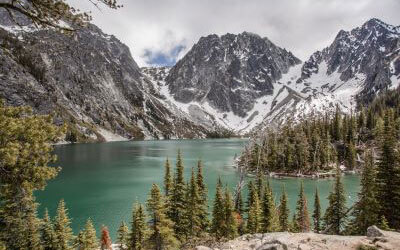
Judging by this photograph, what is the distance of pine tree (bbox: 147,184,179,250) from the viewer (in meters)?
34.8

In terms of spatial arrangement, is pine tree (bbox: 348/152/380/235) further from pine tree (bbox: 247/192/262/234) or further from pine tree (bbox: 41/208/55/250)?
pine tree (bbox: 41/208/55/250)

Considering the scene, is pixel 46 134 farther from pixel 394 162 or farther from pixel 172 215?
pixel 394 162

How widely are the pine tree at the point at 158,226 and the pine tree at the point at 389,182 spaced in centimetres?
2427

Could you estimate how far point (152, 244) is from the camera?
36.1 meters

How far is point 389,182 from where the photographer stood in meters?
36.9

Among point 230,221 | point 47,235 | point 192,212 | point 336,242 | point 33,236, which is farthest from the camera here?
point 192,212

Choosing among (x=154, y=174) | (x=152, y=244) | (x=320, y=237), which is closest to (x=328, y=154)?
(x=154, y=174)

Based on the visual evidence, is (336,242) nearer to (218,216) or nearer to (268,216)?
(218,216)

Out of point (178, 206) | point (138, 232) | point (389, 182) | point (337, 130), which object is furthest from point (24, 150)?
point (337, 130)

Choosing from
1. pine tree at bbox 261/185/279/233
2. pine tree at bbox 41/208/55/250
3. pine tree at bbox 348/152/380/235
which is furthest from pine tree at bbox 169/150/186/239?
pine tree at bbox 348/152/380/235

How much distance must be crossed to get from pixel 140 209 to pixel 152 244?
4.24m

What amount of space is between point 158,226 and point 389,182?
27104 mm

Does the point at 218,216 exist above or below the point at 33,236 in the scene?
below

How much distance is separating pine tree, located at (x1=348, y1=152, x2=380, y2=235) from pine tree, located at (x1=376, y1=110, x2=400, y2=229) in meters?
0.81
